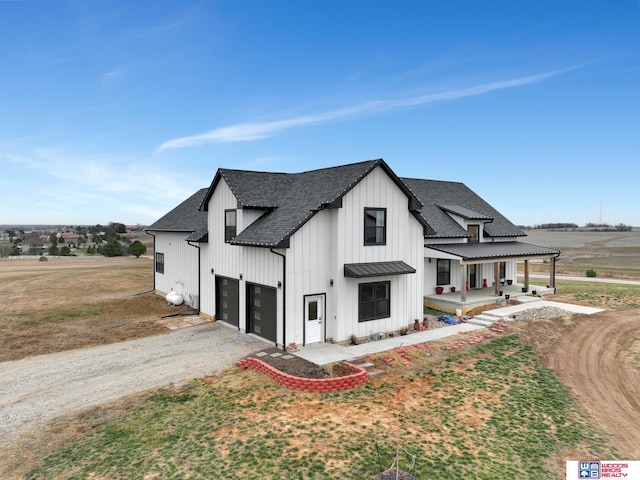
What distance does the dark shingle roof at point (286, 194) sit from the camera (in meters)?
15.2

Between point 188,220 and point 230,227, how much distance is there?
307 inches

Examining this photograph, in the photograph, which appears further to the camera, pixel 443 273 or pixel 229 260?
pixel 443 273

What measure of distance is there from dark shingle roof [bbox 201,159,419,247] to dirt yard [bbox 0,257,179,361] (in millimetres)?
7359

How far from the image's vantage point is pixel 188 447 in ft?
27.3

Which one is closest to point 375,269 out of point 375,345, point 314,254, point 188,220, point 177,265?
point 314,254

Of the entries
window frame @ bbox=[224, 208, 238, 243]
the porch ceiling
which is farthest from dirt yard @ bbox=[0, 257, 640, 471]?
window frame @ bbox=[224, 208, 238, 243]

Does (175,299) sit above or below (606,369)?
above

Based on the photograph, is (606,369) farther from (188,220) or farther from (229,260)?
(188,220)

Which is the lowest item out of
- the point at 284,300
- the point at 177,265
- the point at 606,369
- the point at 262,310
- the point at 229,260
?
the point at 606,369

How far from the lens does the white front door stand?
1531 centimetres

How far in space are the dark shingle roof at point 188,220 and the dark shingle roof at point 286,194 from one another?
237 centimetres

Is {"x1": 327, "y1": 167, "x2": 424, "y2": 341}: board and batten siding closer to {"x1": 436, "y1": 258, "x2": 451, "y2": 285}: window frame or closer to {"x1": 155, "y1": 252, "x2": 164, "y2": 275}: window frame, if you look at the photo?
{"x1": 436, "y1": 258, "x2": 451, "y2": 285}: window frame

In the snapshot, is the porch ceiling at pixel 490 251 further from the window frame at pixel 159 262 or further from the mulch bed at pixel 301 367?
the window frame at pixel 159 262

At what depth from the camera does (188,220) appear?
2477cm
